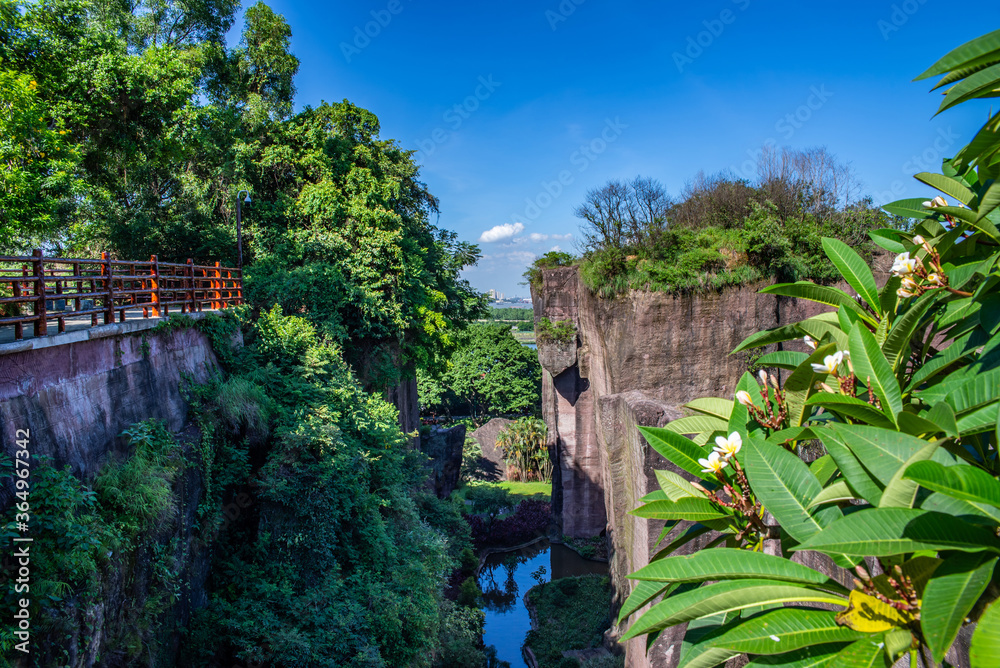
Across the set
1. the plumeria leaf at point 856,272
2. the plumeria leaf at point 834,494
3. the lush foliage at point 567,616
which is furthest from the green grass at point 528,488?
the plumeria leaf at point 834,494

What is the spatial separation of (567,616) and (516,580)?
4.08 meters

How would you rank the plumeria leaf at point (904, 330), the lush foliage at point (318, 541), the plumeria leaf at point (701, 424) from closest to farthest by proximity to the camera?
the plumeria leaf at point (904, 330) < the plumeria leaf at point (701, 424) < the lush foliage at point (318, 541)

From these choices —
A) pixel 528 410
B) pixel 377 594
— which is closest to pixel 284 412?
pixel 377 594

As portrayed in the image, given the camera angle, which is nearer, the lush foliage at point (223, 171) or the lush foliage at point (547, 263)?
the lush foliage at point (223, 171)

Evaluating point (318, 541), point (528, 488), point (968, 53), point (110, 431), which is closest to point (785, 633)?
point (968, 53)

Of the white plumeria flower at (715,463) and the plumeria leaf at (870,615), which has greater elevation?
the white plumeria flower at (715,463)

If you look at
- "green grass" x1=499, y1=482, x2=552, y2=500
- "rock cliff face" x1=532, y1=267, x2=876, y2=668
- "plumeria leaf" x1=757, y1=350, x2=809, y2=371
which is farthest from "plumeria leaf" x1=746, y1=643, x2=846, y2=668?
"green grass" x1=499, y1=482, x2=552, y2=500

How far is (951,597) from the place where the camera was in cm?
119

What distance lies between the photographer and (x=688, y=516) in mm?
1958

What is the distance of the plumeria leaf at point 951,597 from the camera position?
115cm

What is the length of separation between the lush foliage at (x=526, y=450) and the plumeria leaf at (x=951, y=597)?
2702 cm

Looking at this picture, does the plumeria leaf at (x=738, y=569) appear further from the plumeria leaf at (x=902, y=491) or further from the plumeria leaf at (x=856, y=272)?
the plumeria leaf at (x=856, y=272)

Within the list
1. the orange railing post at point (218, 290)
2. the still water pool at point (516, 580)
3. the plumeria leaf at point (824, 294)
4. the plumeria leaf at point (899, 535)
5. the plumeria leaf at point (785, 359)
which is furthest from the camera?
the still water pool at point (516, 580)

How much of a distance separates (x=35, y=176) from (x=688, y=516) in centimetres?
1128
